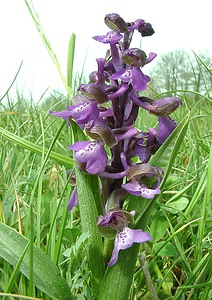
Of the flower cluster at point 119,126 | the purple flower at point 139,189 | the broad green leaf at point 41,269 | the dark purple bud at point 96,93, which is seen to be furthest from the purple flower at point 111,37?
the broad green leaf at point 41,269

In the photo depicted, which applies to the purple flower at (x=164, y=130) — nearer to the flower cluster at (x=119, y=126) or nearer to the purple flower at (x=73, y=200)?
the flower cluster at (x=119, y=126)

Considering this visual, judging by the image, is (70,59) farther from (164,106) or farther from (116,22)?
(164,106)

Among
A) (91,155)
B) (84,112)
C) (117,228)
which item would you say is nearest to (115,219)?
(117,228)

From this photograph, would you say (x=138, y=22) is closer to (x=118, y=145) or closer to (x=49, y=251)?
(x=118, y=145)

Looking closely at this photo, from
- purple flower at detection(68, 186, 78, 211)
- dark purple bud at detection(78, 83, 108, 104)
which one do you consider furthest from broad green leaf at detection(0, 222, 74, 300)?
dark purple bud at detection(78, 83, 108, 104)

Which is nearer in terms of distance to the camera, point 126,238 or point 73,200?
point 126,238

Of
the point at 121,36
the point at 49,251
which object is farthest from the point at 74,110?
the point at 49,251
